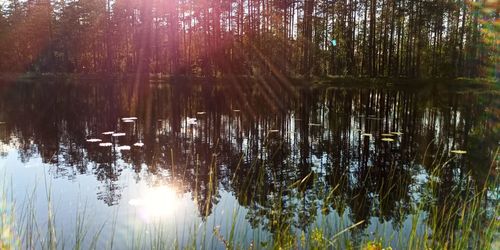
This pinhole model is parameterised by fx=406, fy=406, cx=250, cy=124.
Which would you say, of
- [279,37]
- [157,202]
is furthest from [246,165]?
[279,37]

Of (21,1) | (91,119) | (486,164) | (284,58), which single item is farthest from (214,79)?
(486,164)

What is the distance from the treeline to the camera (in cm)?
3934

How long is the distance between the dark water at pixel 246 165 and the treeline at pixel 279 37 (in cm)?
2411

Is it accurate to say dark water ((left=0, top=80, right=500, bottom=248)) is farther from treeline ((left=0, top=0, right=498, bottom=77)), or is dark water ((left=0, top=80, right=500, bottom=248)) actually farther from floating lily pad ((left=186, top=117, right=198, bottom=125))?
treeline ((left=0, top=0, right=498, bottom=77))

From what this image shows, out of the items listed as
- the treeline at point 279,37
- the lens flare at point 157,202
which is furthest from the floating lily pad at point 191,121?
the treeline at point 279,37

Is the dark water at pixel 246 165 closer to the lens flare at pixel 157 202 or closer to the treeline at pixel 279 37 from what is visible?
the lens flare at pixel 157 202

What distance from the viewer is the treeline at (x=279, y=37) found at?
129 ft

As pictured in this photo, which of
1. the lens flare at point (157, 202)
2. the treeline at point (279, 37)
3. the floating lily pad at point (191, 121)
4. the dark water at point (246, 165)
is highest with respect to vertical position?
the treeline at point (279, 37)

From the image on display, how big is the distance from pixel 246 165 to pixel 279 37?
34.5 metres

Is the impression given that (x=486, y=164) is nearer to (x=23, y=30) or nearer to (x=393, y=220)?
(x=393, y=220)

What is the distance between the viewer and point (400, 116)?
14977 mm

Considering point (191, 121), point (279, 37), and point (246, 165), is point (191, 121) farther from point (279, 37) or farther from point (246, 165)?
point (279, 37)

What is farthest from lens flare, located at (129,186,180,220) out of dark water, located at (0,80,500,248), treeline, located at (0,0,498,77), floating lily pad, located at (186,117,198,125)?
treeline, located at (0,0,498,77)

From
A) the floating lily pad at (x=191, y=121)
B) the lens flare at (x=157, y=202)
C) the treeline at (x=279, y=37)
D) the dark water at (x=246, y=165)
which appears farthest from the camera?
the treeline at (x=279, y=37)
